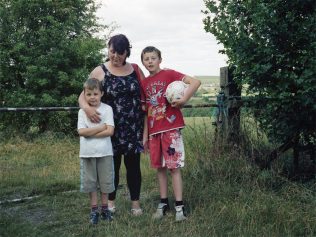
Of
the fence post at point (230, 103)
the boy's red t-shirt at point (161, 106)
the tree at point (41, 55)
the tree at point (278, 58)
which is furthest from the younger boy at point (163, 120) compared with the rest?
the tree at point (41, 55)

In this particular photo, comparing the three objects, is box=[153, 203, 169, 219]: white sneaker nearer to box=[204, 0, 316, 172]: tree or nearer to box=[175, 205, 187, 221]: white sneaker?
box=[175, 205, 187, 221]: white sneaker

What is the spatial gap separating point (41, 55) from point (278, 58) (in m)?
11.4

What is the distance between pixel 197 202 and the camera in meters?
5.05

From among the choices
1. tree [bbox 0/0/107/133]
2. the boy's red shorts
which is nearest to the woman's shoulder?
the boy's red shorts

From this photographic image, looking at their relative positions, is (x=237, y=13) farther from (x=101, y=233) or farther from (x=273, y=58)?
(x=101, y=233)

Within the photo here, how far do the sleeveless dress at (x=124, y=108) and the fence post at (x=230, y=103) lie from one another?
6.35 feet

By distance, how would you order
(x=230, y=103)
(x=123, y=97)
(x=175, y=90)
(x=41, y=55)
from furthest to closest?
(x=41, y=55), (x=230, y=103), (x=123, y=97), (x=175, y=90)

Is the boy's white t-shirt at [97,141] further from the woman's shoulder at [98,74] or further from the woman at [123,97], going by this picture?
the woman's shoulder at [98,74]

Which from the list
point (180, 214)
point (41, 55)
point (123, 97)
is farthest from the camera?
point (41, 55)

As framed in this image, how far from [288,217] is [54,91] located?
1168 cm

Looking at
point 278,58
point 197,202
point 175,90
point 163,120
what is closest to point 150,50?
point 175,90

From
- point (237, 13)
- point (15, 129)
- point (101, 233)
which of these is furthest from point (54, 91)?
point (101, 233)

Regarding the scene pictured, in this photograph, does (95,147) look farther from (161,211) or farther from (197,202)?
(197,202)

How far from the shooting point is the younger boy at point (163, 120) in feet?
14.9
